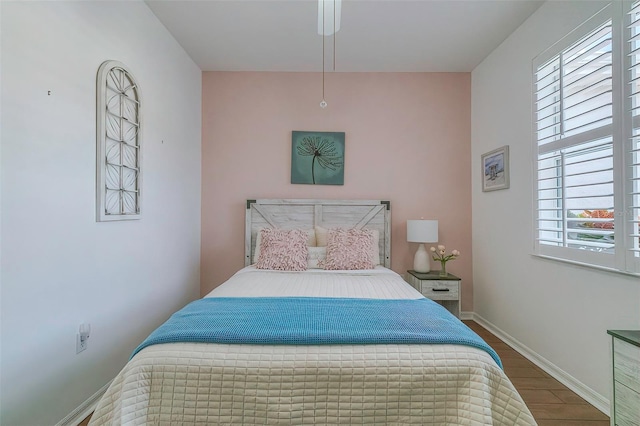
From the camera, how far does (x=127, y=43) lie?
2094 millimetres

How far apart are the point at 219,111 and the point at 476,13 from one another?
2.67m

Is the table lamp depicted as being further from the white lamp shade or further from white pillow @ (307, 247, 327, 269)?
white pillow @ (307, 247, 327, 269)

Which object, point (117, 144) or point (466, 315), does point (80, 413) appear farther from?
point (466, 315)

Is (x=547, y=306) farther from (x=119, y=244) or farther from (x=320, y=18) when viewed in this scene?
(x=119, y=244)

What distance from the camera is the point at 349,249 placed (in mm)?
2873

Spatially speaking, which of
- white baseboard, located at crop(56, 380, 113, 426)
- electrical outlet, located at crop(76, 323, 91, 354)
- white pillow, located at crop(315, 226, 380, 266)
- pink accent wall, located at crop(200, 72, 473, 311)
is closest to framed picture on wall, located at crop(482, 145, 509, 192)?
pink accent wall, located at crop(200, 72, 473, 311)

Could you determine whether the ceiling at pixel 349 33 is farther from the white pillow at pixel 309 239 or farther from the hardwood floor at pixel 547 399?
the hardwood floor at pixel 547 399

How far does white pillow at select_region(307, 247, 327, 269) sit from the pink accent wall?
0.67 metres

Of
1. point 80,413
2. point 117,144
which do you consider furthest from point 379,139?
point 80,413

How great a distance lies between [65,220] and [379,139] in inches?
113

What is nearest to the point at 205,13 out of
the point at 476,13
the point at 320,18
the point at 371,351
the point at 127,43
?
the point at 127,43

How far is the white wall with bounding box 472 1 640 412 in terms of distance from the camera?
1.79 meters

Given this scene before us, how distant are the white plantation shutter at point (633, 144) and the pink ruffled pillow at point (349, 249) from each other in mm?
1770

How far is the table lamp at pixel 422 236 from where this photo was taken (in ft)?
9.95
